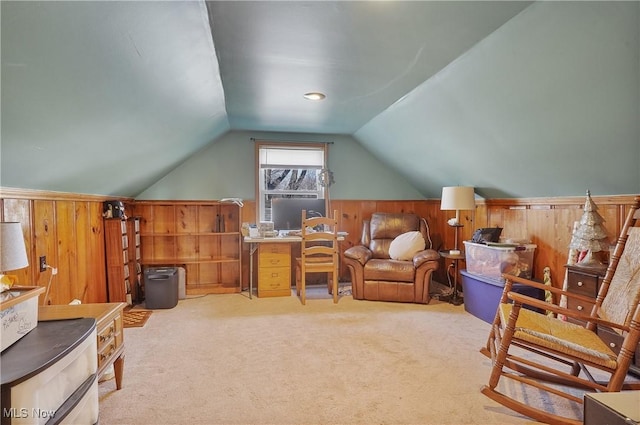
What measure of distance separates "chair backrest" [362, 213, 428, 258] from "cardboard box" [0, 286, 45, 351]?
356cm

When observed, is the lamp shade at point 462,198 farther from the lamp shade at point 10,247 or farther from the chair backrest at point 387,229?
the lamp shade at point 10,247

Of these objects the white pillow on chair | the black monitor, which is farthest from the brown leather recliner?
the black monitor

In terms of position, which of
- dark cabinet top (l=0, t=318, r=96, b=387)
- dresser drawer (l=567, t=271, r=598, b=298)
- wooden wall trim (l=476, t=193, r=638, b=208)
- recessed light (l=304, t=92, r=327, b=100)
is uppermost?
recessed light (l=304, t=92, r=327, b=100)

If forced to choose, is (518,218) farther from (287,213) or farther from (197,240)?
(197,240)

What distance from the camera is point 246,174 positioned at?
4711 millimetres

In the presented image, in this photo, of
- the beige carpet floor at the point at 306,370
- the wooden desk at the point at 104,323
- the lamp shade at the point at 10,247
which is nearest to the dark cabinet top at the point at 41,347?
the wooden desk at the point at 104,323

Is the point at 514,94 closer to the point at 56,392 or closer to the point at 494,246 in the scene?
the point at 494,246

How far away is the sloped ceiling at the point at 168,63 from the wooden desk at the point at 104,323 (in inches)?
32.1

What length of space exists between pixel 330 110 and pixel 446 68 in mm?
1431

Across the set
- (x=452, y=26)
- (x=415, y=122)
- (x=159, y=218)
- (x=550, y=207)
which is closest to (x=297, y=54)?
(x=452, y=26)

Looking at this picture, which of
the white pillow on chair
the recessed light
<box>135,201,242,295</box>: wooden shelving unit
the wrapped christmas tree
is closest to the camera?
the wrapped christmas tree

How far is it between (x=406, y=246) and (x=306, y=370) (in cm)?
225

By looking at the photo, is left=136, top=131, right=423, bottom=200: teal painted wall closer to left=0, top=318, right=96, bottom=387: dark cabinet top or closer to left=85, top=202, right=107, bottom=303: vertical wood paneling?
left=85, top=202, right=107, bottom=303: vertical wood paneling

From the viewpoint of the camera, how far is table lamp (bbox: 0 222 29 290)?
4.70ft
